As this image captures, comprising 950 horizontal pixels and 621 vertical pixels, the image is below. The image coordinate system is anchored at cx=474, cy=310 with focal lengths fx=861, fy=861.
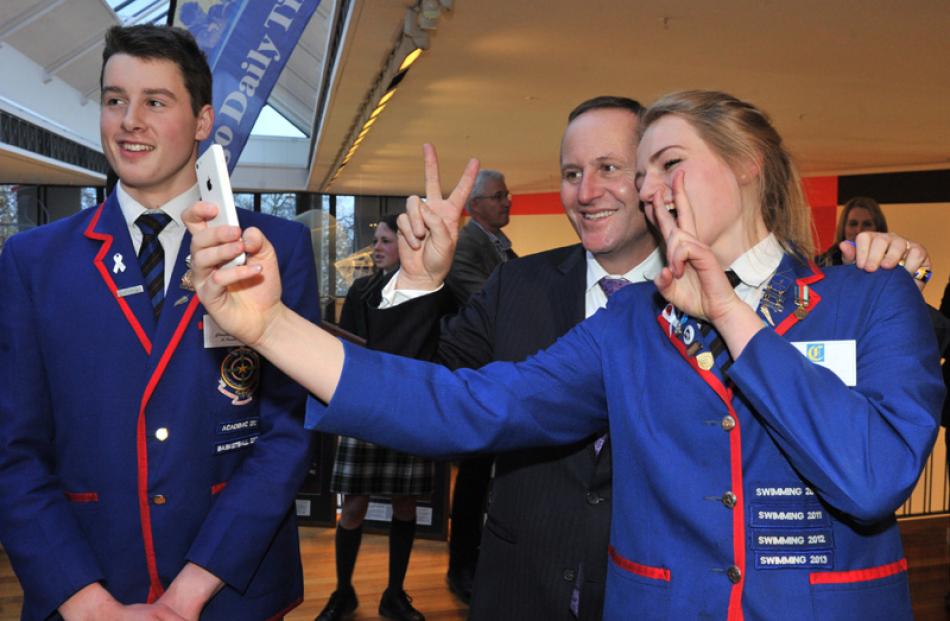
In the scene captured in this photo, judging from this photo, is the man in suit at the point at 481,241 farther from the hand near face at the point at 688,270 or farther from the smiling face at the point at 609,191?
the hand near face at the point at 688,270

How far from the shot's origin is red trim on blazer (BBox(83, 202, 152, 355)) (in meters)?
1.62

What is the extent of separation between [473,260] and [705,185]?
2992 mm

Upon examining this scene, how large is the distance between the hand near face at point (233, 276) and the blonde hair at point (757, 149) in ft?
2.35

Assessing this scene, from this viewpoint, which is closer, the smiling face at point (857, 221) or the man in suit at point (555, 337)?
the man in suit at point (555, 337)

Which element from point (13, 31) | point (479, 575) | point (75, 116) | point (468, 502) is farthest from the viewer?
point (75, 116)

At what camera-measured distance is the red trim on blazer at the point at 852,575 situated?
119cm

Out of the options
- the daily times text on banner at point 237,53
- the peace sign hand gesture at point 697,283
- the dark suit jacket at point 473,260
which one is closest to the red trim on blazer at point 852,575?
the peace sign hand gesture at point 697,283

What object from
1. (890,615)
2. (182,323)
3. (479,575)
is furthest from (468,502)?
(890,615)

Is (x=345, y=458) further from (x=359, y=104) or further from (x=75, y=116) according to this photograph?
(x=75, y=116)

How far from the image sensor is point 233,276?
42.1 inches

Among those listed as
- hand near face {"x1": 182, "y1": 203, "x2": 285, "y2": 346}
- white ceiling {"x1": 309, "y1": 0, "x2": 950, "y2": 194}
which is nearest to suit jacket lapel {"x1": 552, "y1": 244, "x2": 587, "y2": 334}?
hand near face {"x1": 182, "y1": 203, "x2": 285, "y2": 346}

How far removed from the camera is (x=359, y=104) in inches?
407

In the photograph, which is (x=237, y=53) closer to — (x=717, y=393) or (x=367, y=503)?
(x=367, y=503)

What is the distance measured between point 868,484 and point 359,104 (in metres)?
9.79
